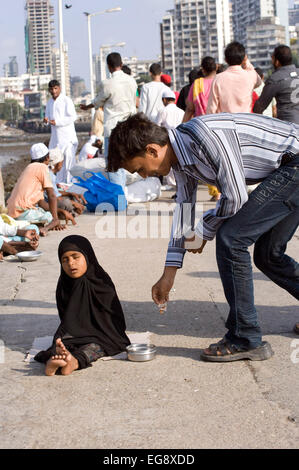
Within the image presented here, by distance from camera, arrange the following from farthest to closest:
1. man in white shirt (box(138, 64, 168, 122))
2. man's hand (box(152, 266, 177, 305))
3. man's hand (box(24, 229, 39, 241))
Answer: man in white shirt (box(138, 64, 168, 122))
man's hand (box(24, 229, 39, 241))
man's hand (box(152, 266, 177, 305))

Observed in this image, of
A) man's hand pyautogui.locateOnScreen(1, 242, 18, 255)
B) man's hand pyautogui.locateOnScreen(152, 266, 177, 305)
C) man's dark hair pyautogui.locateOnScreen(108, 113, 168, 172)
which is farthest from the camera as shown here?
man's hand pyautogui.locateOnScreen(1, 242, 18, 255)

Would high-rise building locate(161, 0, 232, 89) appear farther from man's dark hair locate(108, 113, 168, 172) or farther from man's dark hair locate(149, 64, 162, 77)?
man's dark hair locate(108, 113, 168, 172)

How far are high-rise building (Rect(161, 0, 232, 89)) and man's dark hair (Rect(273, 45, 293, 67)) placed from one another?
543 feet

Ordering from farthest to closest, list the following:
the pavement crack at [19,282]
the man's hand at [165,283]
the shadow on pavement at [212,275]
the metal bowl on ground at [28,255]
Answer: the metal bowl on ground at [28,255] < the shadow on pavement at [212,275] < the pavement crack at [19,282] < the man's hand at [165,283]

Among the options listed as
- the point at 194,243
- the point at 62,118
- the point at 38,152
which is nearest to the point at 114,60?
the point at 62,118

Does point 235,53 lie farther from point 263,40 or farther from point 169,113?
point 263,40

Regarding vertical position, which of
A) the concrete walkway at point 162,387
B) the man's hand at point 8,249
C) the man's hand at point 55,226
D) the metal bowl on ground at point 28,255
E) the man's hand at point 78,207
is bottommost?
the concrete walkway at point 162,387

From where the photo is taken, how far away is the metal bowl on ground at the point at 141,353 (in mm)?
4406

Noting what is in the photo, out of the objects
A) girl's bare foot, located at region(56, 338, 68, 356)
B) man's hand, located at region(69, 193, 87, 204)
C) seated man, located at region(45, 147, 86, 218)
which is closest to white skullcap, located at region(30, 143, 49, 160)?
seated man, located at region(45, 147, 86, 218)

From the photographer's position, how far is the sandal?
14.2 feet

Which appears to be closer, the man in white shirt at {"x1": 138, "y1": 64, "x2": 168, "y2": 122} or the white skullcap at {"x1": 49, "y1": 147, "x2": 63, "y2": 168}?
the white skullcap at {"x1": 49, "y1": 147, "x2": 63, "y2": 168}

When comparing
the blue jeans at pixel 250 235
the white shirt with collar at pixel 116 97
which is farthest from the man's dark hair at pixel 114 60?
the blue jeans at pixel 250 235

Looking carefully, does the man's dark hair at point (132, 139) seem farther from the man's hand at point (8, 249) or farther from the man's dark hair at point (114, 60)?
the man's dark hair at point (114, 60)

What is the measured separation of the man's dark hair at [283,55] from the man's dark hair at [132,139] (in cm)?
483
